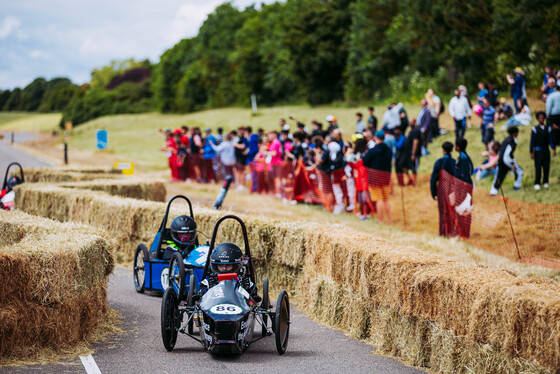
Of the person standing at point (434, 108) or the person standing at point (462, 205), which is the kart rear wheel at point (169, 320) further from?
the person standing at point (434, 108)

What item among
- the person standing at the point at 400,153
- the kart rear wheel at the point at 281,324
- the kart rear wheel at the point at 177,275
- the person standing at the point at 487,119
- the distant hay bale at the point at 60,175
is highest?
the person standing at the point at 487,119

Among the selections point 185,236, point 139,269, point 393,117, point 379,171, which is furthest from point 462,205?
point 393,117

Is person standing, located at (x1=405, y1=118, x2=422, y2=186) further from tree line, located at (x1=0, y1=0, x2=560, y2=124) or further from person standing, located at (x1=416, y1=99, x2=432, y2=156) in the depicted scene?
tree line, located at (x1=0, y1=0, x2=560, y2=124)

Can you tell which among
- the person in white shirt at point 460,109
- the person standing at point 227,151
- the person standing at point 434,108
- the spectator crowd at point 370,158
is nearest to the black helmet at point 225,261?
the spectator crowd at point 370,158

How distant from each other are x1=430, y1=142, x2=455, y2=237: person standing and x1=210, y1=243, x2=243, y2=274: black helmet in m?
7.45

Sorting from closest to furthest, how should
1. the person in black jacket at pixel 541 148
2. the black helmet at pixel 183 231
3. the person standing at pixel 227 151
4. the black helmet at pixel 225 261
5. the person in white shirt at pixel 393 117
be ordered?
the black helmet at pixel 225 261, the black helmet at pixel 183 231, the person in black jacket at pixel 541 148, the person standing at pixel 227 151, the person in white shirt at pixel 393 117

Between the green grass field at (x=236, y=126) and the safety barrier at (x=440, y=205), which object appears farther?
the green grass field at (x=236, y=126)

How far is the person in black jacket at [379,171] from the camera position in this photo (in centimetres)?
1731

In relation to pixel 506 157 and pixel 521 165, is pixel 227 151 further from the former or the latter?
pixel 506 157

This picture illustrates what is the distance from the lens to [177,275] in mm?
10328

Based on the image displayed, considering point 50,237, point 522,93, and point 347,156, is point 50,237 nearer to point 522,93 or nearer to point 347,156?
point 347,156

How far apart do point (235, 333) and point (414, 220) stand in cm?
1117

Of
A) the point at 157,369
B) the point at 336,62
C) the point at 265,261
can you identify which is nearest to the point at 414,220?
the point at 265,261

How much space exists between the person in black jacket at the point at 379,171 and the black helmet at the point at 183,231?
717cm
